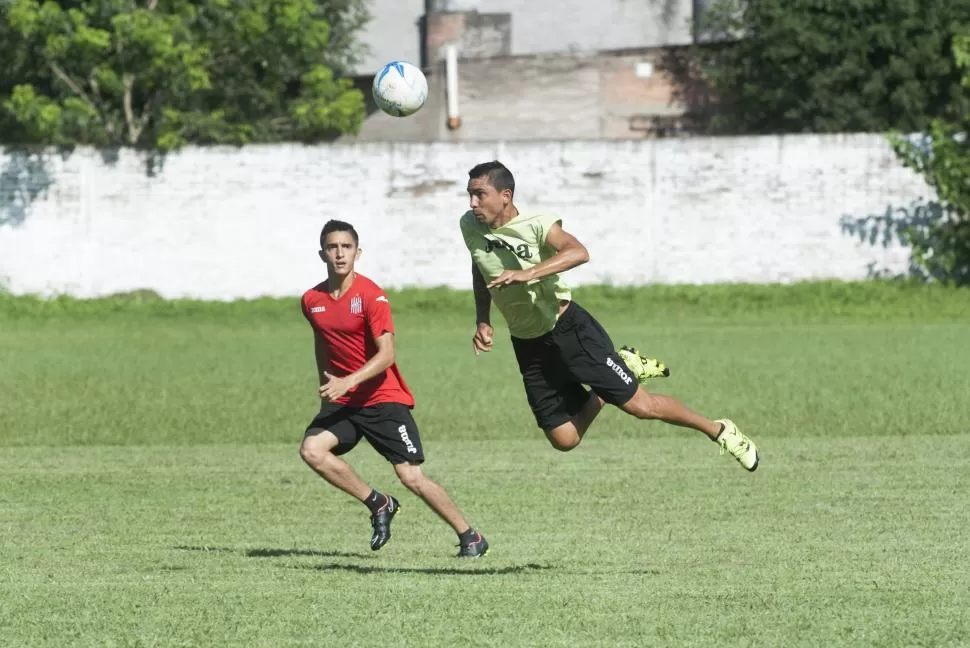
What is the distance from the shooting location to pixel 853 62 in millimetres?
39969

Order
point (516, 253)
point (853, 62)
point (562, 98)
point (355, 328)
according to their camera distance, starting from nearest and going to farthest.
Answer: point (355, 328)
point (516, 253)
point (853, 62)
point (562, 98)

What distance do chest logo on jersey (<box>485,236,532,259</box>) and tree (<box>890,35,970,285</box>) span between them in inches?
985

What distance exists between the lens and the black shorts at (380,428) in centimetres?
1068

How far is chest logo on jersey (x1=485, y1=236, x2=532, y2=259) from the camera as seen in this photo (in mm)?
10859

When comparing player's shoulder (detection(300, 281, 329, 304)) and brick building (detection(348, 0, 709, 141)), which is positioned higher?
player's shoulder (detection(300, 281, 329, 304))

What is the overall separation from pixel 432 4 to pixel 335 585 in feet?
132

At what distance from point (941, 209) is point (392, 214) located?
35.0 ft

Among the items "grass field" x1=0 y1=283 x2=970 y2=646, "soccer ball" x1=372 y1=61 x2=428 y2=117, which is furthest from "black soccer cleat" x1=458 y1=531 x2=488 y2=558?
"soccer ball" x1=372 y1=61 x2=428 y2=117

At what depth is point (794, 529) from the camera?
39.7 feet

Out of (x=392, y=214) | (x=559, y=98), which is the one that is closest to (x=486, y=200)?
(x=392, y=214)

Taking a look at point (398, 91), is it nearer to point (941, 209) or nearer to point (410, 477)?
point (410, 477)

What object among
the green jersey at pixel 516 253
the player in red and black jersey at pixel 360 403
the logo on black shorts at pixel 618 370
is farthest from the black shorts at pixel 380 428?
the logo on black shorts at pixel 618 370

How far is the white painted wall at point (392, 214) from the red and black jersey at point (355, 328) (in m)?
24.7

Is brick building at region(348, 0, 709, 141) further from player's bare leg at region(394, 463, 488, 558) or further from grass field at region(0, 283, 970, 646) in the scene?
player's bare leg at region(394, 463, 488, 558)
